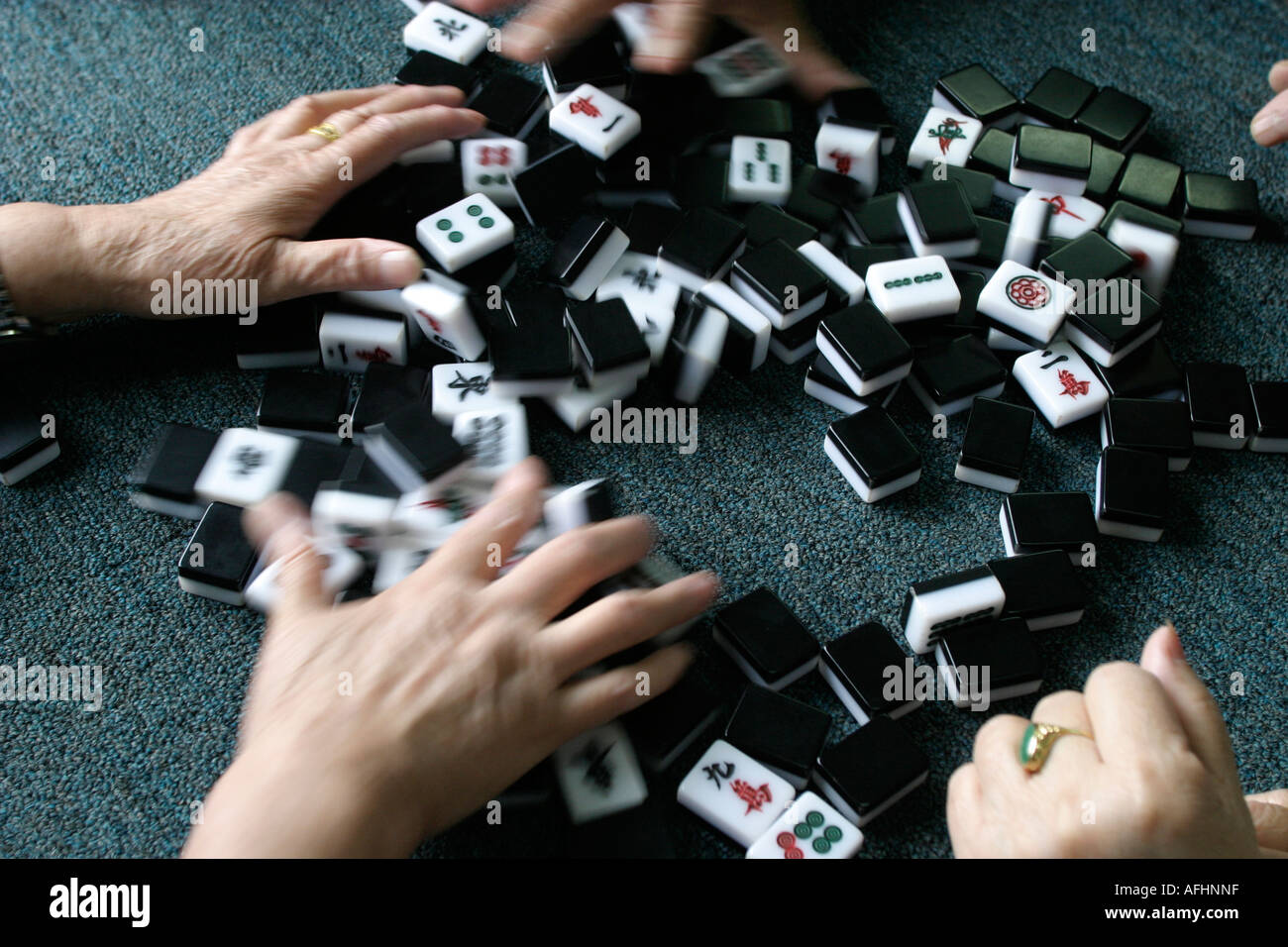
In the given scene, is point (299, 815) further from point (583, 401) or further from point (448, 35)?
point (448, 35)

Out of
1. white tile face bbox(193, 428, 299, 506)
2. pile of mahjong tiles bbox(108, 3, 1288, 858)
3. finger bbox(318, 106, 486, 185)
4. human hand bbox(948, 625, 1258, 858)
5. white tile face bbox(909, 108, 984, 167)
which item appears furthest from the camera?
white tile face bbox(909, 108, 984, 167)

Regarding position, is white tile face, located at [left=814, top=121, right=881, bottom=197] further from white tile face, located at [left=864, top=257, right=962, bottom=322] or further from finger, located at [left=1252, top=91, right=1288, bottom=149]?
finger, located at [left=1252, top=91, right=1288, bottom=149]

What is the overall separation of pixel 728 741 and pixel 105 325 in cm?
109

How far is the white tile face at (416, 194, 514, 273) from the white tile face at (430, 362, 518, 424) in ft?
0.54

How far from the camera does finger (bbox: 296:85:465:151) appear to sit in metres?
1.71

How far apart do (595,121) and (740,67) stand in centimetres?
29

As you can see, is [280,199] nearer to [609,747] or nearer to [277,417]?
[277,417]

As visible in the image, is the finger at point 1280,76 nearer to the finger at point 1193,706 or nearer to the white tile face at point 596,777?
the finger at point 1193,706

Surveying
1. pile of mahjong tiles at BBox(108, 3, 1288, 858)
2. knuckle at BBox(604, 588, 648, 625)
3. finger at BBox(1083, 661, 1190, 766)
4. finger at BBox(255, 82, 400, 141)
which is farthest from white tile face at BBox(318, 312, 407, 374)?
finger at BBox(1083, 661, 1190, 766)

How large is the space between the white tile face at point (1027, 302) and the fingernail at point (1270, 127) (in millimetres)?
376

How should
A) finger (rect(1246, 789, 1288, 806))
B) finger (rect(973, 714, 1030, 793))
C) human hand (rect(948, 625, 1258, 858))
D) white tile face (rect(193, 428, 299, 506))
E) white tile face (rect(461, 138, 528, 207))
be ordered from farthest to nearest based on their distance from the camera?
white tile face (rect(461, 138, 528, 207))
white tile face (rect(193, 428, 299, 506))
finger (rect(1246, 789, 1288, 806))
finger (rect(973, 714, 1030, 793))
human hand (rect(948, 625, 1258, 858))

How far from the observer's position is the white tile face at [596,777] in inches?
49.2

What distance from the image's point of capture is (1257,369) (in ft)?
5.61

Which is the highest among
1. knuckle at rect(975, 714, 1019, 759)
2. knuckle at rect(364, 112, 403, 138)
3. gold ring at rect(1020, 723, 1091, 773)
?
knuckle at rect(364, 112, 403, 138)
